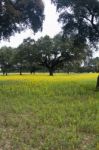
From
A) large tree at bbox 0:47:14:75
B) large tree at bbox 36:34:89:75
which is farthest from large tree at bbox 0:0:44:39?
large tree at bbox 0:47:14:75

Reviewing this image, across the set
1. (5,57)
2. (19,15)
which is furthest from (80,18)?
(5,57)

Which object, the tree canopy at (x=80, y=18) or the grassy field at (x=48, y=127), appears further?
the tree canopy at (x=80, y=18)

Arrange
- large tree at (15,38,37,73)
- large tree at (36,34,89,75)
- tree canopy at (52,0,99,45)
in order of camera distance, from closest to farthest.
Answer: tree canopy at (52,0,99,45)
large tree at (36,34,89,75)
large tree at (15,38,37,73)

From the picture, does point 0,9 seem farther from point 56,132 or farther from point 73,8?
point 56,132

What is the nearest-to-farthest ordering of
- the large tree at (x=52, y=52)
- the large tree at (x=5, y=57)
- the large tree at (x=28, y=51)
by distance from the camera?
the large tree at (x=52, y=52) → the large tree at (x=28, y=51) → the large tree at (x=5, y=57)

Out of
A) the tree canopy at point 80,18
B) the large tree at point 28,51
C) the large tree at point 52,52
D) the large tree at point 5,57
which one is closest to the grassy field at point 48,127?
the tree canopy at point 80,18

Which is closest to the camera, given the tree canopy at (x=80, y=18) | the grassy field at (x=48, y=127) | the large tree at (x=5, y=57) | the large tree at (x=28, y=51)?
the grassy field at (x=48, y=127)

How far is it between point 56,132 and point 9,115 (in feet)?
10.1

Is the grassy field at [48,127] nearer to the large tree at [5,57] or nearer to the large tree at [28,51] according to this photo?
the large tree at [28,51]

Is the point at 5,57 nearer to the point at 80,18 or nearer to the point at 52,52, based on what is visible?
the point at 52,52

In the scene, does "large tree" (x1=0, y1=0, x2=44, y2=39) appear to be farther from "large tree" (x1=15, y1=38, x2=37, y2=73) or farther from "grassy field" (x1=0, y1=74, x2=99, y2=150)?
"large tree" (x1=15, y1=38, x2=37, y2=73)

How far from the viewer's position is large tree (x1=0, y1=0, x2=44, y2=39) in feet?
96.5

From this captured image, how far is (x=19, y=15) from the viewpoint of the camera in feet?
98.9

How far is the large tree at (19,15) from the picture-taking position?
96.5 feet
